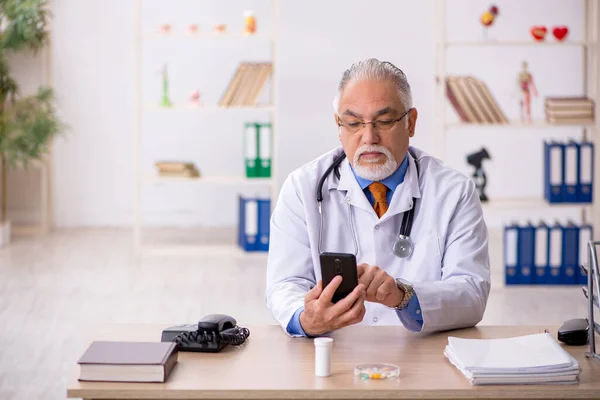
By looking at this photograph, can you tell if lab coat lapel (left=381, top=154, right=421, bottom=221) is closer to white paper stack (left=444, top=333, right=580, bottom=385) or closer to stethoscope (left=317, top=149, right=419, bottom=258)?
stethoscope (left=317, top=149, right=419, bottom=258)

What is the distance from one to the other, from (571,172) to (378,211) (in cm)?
347

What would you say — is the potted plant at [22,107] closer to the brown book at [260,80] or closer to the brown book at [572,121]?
the brown book at [260,80]

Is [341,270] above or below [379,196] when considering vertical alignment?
below

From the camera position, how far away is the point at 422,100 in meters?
7.52

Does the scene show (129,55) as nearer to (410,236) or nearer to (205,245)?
(205,245)

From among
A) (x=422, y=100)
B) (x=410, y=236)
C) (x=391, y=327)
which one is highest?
(x=422, y=100)

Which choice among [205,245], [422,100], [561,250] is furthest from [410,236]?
[422,100]

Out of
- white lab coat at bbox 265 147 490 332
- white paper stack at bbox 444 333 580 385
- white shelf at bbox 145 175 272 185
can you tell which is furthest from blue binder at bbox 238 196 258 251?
white paper stack at bbox 444 333 580 385

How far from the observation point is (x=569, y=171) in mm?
5809

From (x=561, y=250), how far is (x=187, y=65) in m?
3.30

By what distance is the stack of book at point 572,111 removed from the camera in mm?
5801

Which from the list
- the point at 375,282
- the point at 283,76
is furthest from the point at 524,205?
the point at 375,282

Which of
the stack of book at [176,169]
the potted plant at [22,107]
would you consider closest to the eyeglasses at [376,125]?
the stack of book at [176,169]

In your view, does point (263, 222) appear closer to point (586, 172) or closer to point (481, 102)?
point (481, 102)
